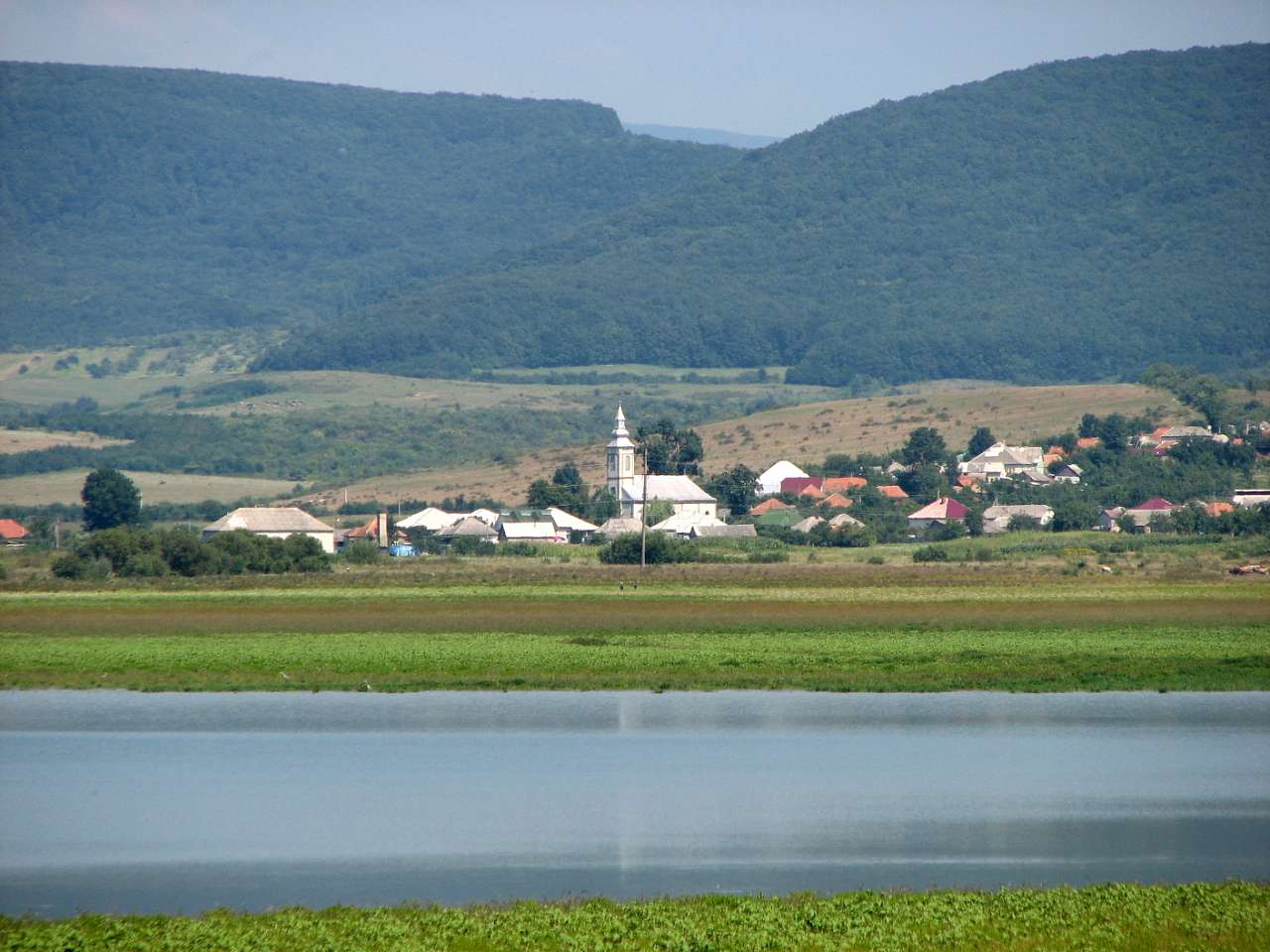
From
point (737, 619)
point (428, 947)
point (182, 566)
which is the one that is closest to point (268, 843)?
point (428, 947)

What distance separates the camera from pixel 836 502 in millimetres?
122500

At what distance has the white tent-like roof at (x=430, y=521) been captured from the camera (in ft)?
378

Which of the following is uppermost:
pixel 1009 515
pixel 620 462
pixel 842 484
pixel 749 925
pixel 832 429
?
pixel 832 429

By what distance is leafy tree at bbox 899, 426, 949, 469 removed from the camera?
133 meters

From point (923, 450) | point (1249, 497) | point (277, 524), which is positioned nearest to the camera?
point (277, 524)

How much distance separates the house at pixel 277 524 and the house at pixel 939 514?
3507 centimetres

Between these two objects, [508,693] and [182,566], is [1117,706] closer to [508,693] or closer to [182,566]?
[508,693]

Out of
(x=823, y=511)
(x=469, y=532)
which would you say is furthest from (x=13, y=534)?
(x=823, y=511)

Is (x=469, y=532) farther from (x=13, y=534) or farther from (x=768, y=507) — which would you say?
(x=13, y=534)

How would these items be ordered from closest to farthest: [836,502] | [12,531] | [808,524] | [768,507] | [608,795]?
1. [608,795]
2. [12,531]
3. [808,524]
4. [836,502]
5. [768,507]

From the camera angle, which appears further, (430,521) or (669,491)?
(669,491)

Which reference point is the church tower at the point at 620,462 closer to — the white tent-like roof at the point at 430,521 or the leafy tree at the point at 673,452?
the leafy tree at the point at 673,452

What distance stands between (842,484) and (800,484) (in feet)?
10.4

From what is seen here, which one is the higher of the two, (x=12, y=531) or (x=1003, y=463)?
(x=1003, y=463)
